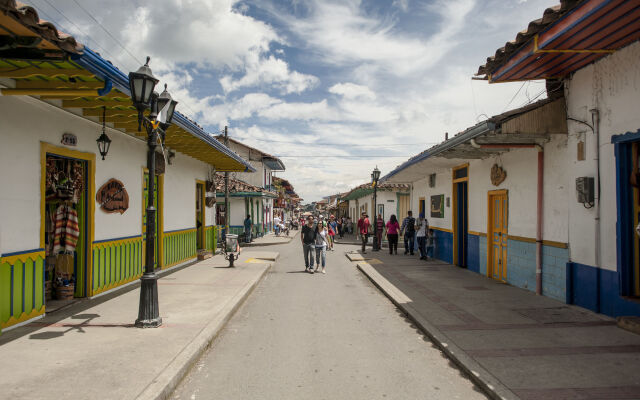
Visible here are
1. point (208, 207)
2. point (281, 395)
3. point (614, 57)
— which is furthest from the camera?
point (208, 207)

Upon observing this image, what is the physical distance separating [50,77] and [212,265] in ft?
29.1

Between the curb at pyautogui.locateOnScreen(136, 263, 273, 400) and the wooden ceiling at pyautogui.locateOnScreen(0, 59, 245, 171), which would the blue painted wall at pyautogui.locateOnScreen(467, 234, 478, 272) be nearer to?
the curb at pyautogui.locateOnScreen(136, 263, 273, 400)

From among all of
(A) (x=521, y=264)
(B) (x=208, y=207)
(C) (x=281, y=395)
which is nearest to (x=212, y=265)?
(B) (x=208, y=207)

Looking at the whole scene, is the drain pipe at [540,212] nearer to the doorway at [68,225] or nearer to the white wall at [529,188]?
the white wall at [529,188]

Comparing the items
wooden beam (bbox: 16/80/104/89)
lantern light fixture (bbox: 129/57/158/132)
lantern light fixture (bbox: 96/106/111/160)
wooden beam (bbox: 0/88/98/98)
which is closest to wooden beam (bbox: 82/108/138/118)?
lantern light fixture (bbox: 96/106/111/160)

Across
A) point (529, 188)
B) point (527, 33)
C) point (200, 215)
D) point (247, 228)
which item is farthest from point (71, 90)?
point (247, 228)

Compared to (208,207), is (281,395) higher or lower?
lower

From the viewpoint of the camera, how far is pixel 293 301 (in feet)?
28.0

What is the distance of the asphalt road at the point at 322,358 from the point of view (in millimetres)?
4148

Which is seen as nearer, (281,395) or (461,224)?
(281,395)

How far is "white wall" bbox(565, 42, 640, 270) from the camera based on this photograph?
6.02m

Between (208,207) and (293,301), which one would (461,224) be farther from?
(208,207)

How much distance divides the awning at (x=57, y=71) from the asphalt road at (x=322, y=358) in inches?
140

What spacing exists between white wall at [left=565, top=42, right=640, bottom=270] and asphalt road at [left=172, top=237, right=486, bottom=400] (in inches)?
127
